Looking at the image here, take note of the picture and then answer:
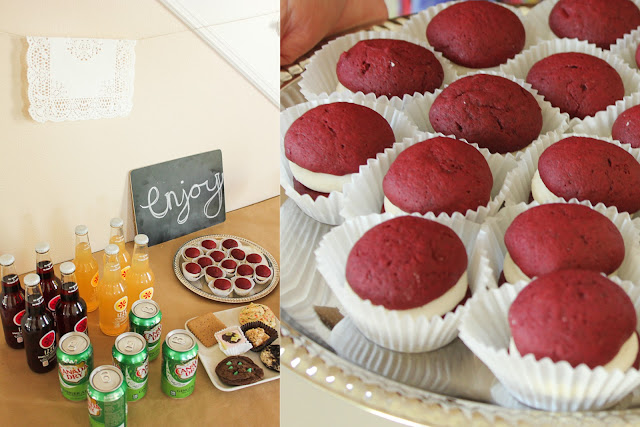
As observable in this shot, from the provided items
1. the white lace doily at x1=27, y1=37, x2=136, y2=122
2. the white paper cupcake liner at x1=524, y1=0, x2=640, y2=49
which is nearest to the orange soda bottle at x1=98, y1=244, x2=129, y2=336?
the white lace doily at x1=27, y1=37, x2=136, y2=122

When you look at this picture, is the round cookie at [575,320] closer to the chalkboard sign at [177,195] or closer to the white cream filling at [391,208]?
the white cream filling at [391,208]

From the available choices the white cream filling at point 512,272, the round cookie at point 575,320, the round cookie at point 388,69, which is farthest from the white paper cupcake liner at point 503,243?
the round cookie at point 388,69

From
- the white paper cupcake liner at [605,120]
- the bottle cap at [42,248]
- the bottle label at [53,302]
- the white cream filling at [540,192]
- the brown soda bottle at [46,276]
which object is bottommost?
the bottle label at [53,302]

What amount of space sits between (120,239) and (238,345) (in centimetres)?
52

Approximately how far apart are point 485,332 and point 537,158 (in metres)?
0.55

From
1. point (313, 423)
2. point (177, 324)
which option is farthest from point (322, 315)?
point (177, 324)

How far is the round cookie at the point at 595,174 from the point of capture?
4.48 ft

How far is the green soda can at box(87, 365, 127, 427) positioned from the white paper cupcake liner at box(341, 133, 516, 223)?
2.82ft

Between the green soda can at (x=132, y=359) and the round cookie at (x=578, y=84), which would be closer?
the round cookie at (x=578, y=84)

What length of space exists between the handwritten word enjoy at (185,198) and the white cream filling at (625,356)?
1763 millimetres

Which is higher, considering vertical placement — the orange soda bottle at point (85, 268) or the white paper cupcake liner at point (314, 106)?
the white paper cupcake liner at point (314, 106)

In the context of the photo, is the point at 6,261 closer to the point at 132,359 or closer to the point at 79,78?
the point at 132,359

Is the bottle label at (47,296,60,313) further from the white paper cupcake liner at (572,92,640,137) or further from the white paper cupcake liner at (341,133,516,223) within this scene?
the white paper cupcake liner at (572,92,640,137)

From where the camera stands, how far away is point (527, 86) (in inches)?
69.7
